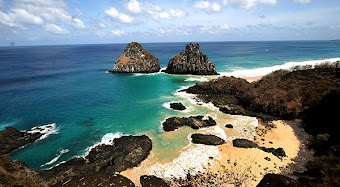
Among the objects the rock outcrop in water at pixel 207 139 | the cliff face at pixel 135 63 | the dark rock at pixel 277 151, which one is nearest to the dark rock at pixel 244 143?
the dark rock at pixel 277 151

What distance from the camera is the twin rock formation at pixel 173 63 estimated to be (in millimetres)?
88500

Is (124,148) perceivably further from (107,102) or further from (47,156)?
(107,102)

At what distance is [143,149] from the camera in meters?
27.6

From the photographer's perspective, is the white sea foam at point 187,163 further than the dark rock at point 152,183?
Yes

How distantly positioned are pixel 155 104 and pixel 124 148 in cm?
2226

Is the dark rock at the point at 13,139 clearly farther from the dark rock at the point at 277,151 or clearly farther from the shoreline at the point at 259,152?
the dark rock at the point at 277,151

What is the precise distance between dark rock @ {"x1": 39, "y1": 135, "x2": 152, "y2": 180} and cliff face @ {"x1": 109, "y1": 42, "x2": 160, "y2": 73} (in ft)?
242

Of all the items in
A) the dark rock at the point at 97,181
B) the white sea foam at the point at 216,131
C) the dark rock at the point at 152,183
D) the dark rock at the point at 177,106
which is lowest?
the white sea foam at the point at 216,131

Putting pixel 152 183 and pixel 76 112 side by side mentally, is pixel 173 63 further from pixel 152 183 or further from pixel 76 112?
pixel 152 183

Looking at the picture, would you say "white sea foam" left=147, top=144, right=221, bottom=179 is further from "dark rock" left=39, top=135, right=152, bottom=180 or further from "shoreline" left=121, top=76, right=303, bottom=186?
"dark rock" left=39, top=135, right=152, bottom=180

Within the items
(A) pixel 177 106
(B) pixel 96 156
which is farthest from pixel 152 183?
(A) pixel 177 106

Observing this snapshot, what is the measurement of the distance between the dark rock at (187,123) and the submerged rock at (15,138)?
25403mm

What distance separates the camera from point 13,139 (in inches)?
1178

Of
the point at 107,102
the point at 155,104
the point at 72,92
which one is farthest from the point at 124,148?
the point at 72,92
